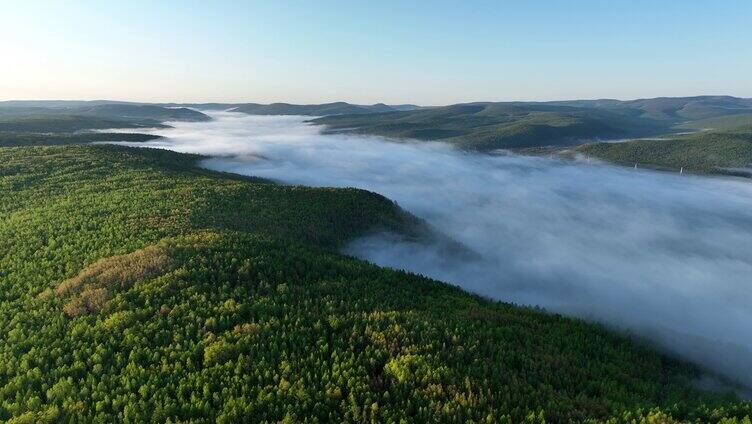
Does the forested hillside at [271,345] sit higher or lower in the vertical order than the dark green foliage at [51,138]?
lower

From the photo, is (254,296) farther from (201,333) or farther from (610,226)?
(610,226)

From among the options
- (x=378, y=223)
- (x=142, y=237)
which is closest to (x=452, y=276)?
(x=378, y=223)

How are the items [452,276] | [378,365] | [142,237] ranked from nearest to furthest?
[378,365] → [142,237] → [452,276]

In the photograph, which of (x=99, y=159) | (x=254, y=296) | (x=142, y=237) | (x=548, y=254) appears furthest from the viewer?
(x=548, y=254)

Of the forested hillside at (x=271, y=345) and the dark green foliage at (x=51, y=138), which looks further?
the dark green foliage at (x=51, y=138)

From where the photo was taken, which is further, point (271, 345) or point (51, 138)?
point (51, 138)

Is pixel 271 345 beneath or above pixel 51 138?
beneath

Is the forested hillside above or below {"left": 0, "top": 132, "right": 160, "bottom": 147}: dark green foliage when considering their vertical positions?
below

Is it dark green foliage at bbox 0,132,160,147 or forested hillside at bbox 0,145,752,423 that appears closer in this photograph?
forested hillside at bbox 0,145,752,423
